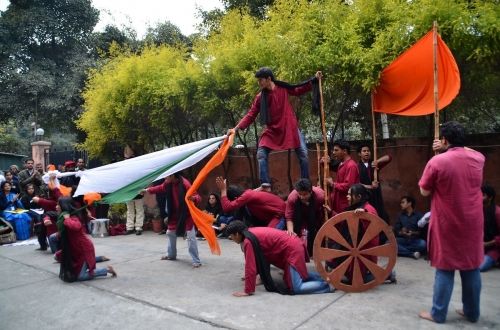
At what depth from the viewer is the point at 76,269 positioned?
5504 millimetres

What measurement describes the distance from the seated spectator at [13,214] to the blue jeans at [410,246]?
797 centimetres

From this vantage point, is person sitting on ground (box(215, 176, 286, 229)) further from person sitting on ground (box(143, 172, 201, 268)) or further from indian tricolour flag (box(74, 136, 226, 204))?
person sitting on ground (box(143, 172, 201, 268))

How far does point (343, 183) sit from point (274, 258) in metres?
1.42

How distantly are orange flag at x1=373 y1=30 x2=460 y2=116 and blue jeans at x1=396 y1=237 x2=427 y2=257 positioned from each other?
1.94m

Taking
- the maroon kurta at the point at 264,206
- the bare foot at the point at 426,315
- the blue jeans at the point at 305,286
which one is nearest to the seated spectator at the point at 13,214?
the maroon kurta at the point at 264,206

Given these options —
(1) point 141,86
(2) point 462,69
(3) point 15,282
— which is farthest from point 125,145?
(2) point 462,69

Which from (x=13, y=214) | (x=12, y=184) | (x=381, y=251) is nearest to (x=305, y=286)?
(x=381, y=251)

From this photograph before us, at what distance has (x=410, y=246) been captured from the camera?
239 inches

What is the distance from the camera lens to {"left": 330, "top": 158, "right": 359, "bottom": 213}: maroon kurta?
534 cm

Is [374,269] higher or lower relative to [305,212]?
lower

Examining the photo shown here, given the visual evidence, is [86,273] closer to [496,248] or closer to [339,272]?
[339,272]

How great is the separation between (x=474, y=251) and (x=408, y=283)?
4.89ft

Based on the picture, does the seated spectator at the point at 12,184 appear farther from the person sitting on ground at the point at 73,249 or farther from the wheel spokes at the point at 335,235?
the wheel spokes at the point at 335,235

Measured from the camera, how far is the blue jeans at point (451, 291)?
353 cm
